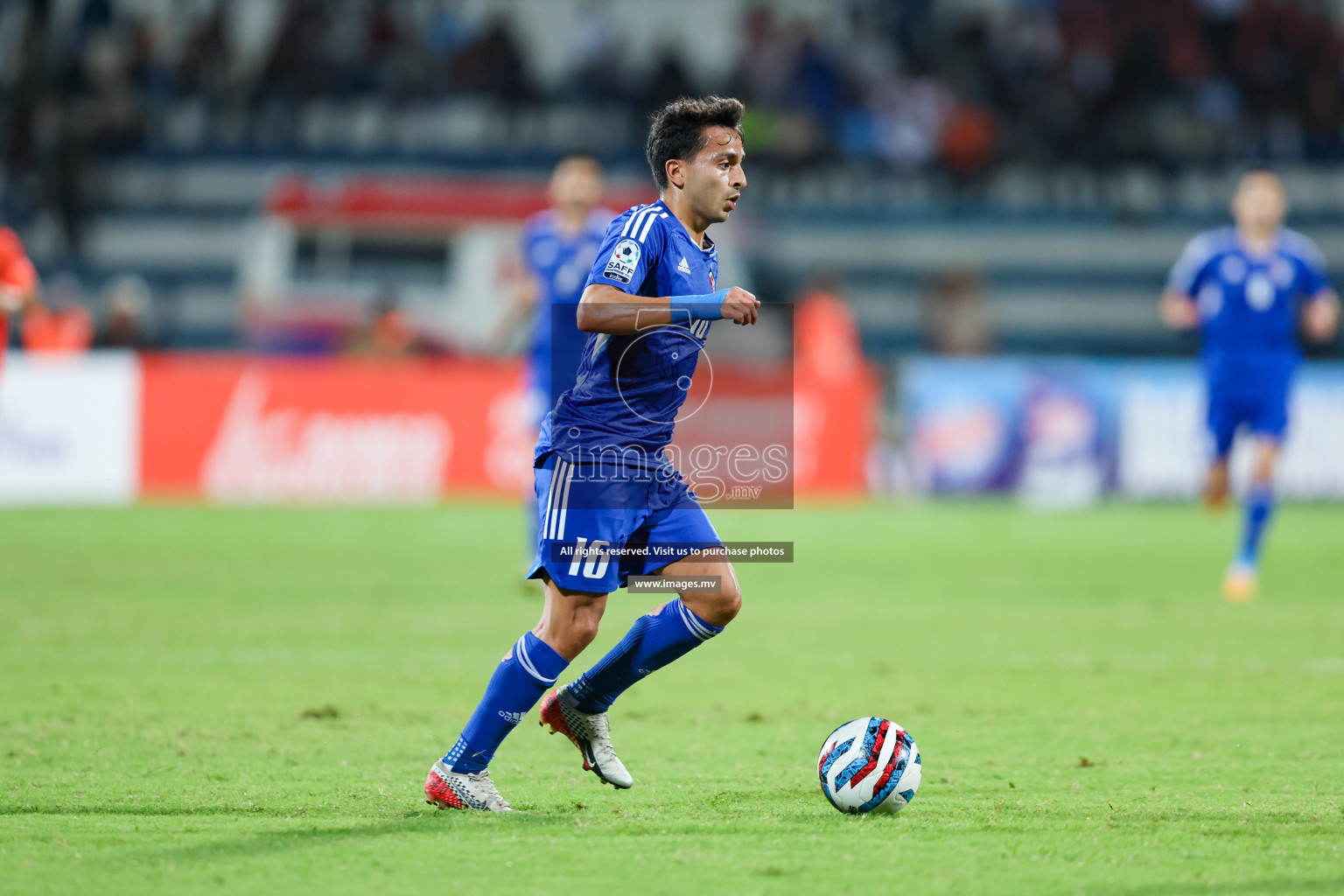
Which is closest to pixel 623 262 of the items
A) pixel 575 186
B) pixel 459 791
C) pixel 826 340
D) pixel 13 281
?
pixel 459 791

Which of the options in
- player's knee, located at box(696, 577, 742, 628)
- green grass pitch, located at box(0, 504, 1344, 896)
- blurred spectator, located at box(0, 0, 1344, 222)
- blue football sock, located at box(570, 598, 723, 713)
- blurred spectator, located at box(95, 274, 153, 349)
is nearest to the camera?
green grass pitch, located at box(0, 504, 1344, 896)

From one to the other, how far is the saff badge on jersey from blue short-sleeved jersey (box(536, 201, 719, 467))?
14 mm

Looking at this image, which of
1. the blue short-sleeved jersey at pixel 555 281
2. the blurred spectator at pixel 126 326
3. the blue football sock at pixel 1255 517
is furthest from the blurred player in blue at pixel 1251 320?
the blurred spectator at pixel 126 326

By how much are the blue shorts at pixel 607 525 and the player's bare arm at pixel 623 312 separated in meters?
0.45

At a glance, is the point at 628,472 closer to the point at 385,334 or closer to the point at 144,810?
the point at 144,810

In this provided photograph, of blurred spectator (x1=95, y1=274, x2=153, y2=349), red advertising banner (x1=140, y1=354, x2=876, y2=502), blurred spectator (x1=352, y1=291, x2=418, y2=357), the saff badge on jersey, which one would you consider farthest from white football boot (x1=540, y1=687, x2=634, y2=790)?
blurred spectator (x1=95, y1=274, x2=153, y2=349)

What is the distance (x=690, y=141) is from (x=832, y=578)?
23.5ft

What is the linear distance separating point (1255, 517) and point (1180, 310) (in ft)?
4.94

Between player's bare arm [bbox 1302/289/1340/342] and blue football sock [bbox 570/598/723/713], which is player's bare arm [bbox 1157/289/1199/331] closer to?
player's bare arm [bbox 1302/289/1340/342]

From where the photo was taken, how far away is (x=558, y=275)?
1052 centimetres

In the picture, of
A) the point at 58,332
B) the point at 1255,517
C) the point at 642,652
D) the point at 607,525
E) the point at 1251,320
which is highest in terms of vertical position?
the point at 58,332

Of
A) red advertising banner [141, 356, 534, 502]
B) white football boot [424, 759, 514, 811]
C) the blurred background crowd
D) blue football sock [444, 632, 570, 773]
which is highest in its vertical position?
the blurred background crowd

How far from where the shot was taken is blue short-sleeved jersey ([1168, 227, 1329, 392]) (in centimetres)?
1122

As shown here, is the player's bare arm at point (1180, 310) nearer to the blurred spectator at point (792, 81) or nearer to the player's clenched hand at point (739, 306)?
the player's clenched hand at point (739, 306)
